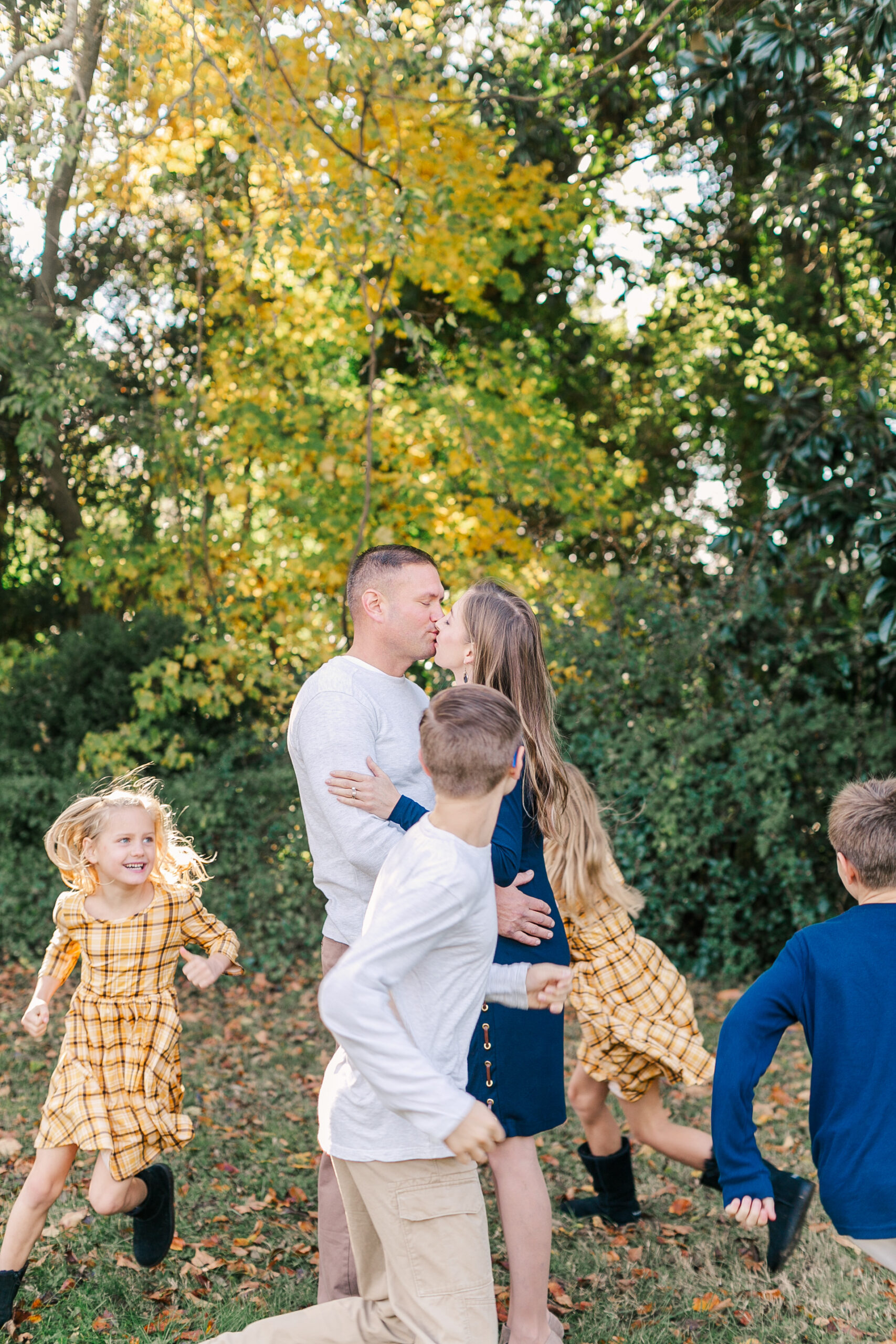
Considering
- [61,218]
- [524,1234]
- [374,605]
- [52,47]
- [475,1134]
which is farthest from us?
[61,218]

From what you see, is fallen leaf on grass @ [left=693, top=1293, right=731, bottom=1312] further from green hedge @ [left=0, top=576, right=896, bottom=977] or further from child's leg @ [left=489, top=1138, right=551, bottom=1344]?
green hedge @ [left=0, top=576, right=896, bottom=977]

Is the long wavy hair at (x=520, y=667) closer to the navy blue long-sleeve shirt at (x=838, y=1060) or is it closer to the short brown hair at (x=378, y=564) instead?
the short brown hair at (x=378, y=564)

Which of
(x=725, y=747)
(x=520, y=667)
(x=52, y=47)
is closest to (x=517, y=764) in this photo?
(x=520, y=667)

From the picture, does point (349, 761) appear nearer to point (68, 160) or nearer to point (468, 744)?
point (468, 744)

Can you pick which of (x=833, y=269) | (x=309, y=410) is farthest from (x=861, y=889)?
(x=833, y=269)

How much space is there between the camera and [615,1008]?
3734 millimetres

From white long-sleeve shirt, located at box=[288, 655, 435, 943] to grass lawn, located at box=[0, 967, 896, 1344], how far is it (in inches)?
51.7

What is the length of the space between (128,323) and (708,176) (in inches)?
210

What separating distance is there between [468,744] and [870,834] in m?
0.95

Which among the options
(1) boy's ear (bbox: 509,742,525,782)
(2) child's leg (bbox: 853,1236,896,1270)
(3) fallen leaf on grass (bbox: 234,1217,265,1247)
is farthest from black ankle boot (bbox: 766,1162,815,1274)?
(3) fallen leaf on grass (bbox: 234,1217,265,1247)

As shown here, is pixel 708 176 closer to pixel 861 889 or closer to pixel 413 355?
pixel 413 355

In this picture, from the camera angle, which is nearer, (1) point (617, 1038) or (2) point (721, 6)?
(1) point (617, 1038)

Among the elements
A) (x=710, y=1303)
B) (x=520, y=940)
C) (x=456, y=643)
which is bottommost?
(x=710, y=1303)

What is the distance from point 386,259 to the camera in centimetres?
802
